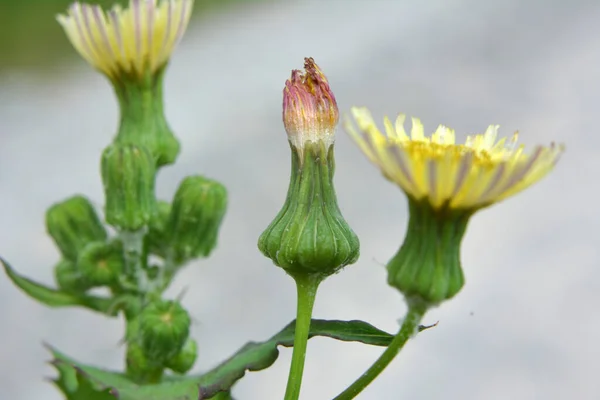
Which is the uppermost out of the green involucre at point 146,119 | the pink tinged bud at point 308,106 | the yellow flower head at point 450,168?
the green involucre at point 146,119

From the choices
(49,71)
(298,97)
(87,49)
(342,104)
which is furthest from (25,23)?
(298,97)

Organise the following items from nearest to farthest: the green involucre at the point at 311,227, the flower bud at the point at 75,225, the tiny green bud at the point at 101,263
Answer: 1. the green involucre at the point at 311,227
2. the tiny green bud at the point at 101,263
3. the flower bud at the point at 75,225

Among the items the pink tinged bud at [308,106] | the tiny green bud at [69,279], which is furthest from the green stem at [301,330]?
the tiny green bud at [69,279]

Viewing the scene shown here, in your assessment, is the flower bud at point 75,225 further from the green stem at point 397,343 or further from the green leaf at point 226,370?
the green stem at point 397,343

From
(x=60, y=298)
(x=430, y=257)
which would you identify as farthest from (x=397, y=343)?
(x=60, y=298)

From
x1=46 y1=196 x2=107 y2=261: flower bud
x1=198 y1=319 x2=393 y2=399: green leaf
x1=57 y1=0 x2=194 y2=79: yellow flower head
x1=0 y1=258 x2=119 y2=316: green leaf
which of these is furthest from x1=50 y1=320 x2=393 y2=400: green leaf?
x1=57 y1=0 x2=194 y2=79: yellow flower head

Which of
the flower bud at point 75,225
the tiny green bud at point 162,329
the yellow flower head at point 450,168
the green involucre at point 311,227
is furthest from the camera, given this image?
the flower bud at point 75,225

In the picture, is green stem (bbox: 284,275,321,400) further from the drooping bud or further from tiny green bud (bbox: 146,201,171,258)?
tiny green bud (bbox: 146,201,171,258)
